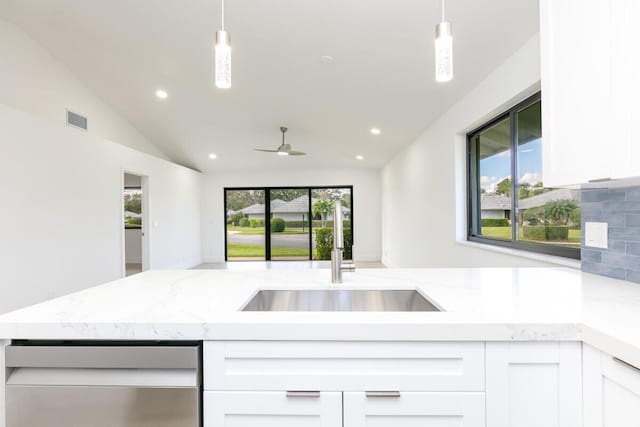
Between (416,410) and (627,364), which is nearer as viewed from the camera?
(627,364)

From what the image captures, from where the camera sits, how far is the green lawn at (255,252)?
8.42 metres

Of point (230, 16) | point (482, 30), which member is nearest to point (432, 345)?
point (482, 30)

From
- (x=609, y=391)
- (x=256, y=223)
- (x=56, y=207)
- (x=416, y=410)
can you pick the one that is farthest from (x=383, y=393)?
(x=256, y=223)

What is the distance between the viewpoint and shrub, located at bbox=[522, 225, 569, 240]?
208 cm

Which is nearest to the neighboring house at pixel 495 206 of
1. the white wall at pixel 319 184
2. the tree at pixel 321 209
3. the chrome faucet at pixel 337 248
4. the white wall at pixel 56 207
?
the chrome faucet at pixel 337 248

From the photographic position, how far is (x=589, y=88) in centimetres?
102

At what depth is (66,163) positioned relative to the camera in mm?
3963

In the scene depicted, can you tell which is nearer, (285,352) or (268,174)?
(285,352)

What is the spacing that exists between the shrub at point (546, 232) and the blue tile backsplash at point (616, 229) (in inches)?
25.0

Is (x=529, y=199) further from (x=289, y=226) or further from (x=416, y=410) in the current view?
(x=289, y=226)

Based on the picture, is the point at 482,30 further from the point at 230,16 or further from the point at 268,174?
the point at 268,174

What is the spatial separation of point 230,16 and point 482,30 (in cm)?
210

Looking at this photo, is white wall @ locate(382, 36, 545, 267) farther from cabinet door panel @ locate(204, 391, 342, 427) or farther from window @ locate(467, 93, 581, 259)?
cabinet door panel @ locate(204, 391, 342, 427)

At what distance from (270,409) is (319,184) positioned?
299 inches
